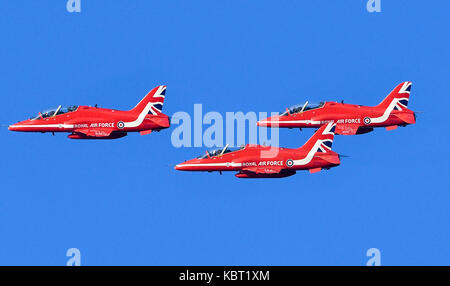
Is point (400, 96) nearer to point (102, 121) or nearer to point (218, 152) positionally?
point (218, 152)

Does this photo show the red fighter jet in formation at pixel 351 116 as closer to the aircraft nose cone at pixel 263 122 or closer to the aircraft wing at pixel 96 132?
the aircraft nose cone at pixel 263 122

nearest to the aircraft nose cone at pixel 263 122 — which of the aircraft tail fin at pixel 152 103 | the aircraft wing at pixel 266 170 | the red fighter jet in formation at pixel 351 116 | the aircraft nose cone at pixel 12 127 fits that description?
the red fighter jet in formation at pixel 351 116

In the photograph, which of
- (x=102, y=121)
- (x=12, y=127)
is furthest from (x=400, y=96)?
(x=12, y=127)

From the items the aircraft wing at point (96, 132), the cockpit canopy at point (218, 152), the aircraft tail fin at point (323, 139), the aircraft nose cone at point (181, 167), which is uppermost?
the aircraft wing at point (96, 132)

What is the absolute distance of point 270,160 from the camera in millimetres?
132375

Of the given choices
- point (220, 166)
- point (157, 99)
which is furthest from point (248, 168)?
point (157, 99)

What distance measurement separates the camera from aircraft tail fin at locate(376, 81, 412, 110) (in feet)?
456

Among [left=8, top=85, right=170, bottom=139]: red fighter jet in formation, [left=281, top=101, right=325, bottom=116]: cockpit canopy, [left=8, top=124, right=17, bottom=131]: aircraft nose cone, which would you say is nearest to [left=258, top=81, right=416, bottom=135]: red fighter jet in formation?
[left=281, top=101, right=325, bottom=116]: cockpit canopy

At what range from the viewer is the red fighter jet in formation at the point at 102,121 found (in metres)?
136

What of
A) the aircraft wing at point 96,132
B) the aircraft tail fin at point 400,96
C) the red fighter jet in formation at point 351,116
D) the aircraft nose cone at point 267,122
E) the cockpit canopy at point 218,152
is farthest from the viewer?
the aircraft tail fin at point 400,96

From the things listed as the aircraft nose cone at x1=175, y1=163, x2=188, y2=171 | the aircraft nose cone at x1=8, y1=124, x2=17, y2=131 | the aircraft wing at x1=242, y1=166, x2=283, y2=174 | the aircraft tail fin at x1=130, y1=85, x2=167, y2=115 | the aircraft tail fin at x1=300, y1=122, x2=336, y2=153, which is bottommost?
the aircraft wing at x1=242, y1=166, x2=283, y2=174

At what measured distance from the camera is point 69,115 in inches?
5413

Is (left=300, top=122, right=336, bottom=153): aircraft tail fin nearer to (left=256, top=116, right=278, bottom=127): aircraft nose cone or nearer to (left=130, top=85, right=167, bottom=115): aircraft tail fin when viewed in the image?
(left=256, top=116, right=278, bottom=127): aircraft nose cone
